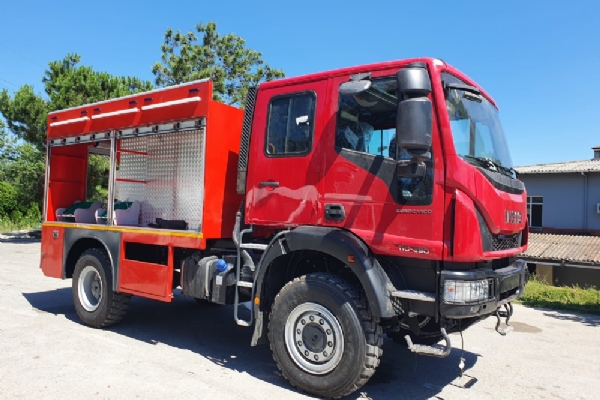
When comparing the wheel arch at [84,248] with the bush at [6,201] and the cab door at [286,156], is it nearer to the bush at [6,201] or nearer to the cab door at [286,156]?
the cab door at [286,156]

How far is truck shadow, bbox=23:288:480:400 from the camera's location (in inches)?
194

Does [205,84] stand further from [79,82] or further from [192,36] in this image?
[192,36]

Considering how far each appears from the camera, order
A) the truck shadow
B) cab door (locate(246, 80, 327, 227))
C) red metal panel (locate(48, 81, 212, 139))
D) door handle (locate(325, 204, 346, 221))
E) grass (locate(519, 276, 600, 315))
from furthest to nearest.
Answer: grass (locate(519, 276, 600, 315)) < red metal panel (locate(48, 81, 212, 139)) < the truck shadow < cab door (locate(246, 80, 327, 227)) < door handle (locate(325, 204, 346, 221))

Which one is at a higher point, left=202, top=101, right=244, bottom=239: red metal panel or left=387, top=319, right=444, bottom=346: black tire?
left=202, top=101, right=244, bottom=239: red metal panel

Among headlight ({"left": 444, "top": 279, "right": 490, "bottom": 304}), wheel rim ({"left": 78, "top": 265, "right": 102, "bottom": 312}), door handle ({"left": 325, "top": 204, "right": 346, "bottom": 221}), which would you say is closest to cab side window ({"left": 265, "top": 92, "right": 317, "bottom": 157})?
door handle ({"left": 325, "top": 204, "right": 346, "bottom": 221})

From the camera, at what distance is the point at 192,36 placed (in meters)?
25.8

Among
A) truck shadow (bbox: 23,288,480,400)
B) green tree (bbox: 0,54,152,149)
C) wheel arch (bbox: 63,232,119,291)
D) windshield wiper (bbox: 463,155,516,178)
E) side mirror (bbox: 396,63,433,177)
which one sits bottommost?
truck shadow (bbox: 23,288,480,400)

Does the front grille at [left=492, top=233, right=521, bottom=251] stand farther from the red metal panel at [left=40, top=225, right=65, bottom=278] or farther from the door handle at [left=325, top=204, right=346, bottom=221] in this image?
the red metal panel at [left=40, top=225, right=65, bottom=278]

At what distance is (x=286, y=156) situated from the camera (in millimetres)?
4996

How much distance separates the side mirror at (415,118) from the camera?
150 inches

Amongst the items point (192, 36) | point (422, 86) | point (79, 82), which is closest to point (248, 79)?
point (192, 36)

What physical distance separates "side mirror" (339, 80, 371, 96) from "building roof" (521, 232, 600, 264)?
14473mm

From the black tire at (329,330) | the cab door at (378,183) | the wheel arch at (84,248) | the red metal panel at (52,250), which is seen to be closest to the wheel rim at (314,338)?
the black tire at (329,330)

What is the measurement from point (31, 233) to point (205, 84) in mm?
26119
